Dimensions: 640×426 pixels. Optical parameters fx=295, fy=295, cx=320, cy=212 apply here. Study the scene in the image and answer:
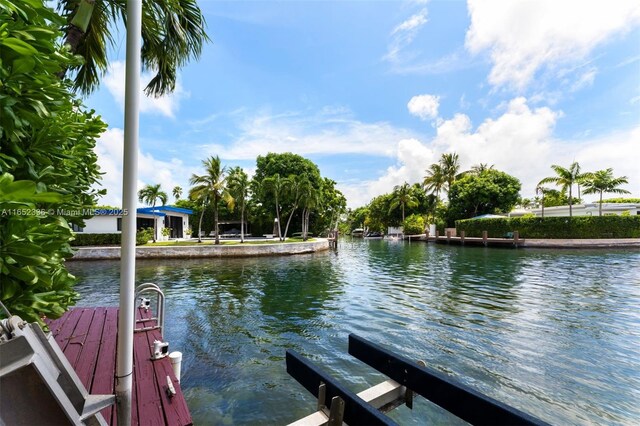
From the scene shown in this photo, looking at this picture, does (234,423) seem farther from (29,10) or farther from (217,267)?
(217,267)

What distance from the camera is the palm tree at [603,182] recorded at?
105 feet

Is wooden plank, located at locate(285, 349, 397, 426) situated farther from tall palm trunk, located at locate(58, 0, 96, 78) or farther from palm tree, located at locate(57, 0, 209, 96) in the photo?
palm tree, located at locate(57, 0, 209, 96)

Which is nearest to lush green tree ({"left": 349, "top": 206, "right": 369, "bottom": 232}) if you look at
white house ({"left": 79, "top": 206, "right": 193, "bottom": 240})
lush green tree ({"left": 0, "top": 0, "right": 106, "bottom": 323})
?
white house ({"left": 79, "top": 206, "right": 193, "bottom": 240})

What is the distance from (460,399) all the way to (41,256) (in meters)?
2.81

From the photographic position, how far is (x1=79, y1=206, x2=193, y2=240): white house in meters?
25.9

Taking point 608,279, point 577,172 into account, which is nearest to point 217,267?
point 608,279

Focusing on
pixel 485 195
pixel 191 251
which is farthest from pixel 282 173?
pixel 485 195

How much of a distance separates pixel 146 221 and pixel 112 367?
103 feet

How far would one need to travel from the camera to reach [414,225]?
54.4 metres

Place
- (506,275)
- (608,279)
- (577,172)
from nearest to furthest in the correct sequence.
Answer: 1. (608,279)
2. (506,275)
3. (577,172)

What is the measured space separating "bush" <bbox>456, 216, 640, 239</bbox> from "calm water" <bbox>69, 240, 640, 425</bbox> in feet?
69.1

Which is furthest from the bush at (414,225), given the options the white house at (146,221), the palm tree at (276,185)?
the white house at (146,221)

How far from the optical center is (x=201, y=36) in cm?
593

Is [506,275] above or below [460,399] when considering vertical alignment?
below
